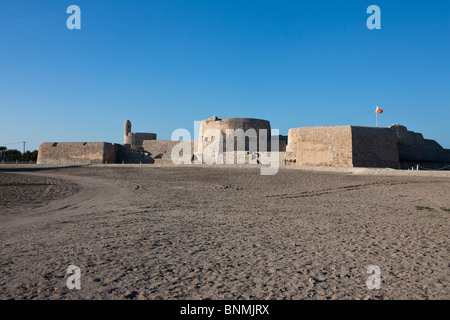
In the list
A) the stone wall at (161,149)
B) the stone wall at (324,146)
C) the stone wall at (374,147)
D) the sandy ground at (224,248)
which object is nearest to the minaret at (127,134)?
the stone wall at (161,149)

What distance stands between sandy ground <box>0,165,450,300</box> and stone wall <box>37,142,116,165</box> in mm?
21292

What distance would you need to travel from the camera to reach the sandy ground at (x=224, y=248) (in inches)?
106

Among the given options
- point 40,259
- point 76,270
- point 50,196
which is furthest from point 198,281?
point 50,196

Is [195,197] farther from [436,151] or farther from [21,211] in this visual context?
[436,151]

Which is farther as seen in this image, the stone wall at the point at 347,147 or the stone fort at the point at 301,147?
the stone fort at the point at 301,147

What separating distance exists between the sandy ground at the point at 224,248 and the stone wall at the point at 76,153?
69.9ft

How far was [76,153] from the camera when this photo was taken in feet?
95.0

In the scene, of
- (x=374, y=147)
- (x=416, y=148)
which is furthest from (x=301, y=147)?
(x=416, y=148)

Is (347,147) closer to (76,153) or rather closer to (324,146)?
(324,146)

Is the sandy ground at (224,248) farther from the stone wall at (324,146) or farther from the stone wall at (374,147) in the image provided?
the stone wall at (374,147)

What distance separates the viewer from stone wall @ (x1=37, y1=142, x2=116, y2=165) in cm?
2803

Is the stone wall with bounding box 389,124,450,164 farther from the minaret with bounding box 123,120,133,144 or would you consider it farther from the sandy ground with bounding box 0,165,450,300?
the minaret with bounding box 123,120,133,144

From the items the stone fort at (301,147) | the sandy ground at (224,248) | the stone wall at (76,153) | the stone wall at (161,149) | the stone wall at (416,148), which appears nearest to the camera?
the sandy ground at (224,248)
